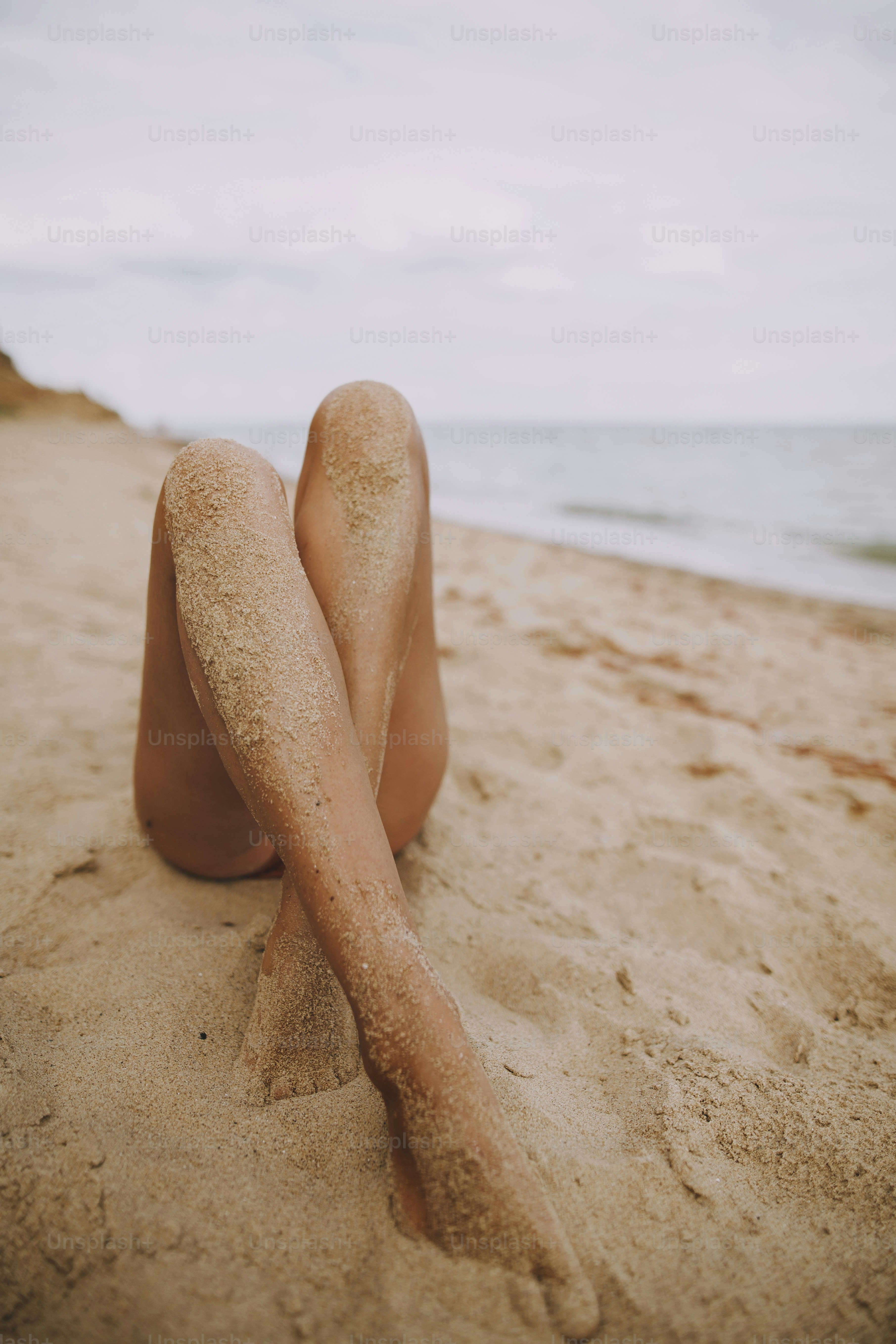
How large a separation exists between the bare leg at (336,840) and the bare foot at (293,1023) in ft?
0.18

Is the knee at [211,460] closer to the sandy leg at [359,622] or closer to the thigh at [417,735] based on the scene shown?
the sandy leg at [359,622]

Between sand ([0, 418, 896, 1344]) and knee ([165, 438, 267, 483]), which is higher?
knee ([165, 438, 267, 483])

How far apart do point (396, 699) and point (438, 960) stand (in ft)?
1.51

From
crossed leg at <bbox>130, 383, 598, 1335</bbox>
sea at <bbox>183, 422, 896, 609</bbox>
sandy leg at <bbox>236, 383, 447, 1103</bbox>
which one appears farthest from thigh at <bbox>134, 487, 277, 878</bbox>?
sea at <bbox>183, 422, 896, 609</bbox>

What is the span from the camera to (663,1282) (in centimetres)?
75

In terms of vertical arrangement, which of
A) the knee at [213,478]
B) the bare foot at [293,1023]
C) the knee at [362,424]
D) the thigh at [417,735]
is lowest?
the bare foot at [293,1023]

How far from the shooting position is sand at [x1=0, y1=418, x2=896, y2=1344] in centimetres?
72

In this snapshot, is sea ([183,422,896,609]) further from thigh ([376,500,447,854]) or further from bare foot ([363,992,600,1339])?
bare foot ([363,992,600,1339])

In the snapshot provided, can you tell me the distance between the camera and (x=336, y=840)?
847 millimetres

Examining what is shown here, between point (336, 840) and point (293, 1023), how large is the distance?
0.96 feet

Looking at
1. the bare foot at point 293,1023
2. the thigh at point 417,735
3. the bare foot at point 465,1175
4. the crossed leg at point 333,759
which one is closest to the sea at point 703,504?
the crossed leg at point 333,759

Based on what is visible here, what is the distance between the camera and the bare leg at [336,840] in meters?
0.75

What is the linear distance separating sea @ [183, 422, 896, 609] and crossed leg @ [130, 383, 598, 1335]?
1.25 ft

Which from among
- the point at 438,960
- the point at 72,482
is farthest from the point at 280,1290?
the point at 72,482
